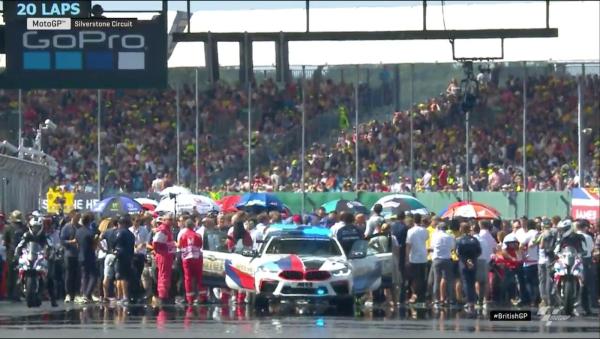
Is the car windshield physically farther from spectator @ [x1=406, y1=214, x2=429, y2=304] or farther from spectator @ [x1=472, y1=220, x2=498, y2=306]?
spectator @ [x1=472, y1=220, x2=498, y2=306]

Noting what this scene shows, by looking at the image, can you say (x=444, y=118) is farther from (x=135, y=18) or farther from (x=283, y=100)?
(x=135, y=18)

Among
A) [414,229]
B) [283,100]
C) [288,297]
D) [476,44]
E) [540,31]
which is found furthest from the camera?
[283,100]

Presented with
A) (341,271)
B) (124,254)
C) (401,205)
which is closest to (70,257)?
(124,254)

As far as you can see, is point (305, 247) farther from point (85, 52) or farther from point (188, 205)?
point (188, 205)

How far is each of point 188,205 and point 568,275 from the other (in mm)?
15613

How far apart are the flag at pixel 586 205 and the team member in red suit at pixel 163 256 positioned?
826 cm

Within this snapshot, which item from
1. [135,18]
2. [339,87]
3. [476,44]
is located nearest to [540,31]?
[135,18]

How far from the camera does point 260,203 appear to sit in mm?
42062

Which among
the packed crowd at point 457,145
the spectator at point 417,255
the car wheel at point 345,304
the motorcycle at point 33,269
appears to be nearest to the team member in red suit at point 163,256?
the motorcycle at point 33,269

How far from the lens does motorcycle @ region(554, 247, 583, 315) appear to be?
25.1m

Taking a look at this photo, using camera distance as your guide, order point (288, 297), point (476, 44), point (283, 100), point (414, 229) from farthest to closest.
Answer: point (283, 100) < point (476, 44) < point (414, 229) < point (288, 297)

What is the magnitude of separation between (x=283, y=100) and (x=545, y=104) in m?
9.02

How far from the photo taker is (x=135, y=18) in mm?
29656

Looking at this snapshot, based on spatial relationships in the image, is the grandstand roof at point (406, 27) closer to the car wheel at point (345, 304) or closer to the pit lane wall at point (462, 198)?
the pit lane wall at point (462, 198)
